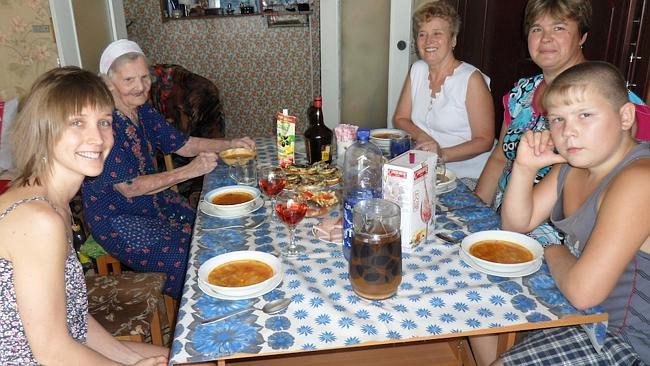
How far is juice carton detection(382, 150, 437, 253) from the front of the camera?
1.26m

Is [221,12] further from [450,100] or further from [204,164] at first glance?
[204,164]

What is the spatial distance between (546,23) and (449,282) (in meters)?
1.21

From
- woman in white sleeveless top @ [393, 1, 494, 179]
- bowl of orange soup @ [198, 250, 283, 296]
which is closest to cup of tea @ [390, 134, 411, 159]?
woman in white sleeveless top @ [393, 1, 494, 179]

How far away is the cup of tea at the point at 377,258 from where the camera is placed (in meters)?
1.09

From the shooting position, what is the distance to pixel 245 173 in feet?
6.15

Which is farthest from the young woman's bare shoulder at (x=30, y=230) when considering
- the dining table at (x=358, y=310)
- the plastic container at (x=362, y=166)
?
the plastic container at (x=362, y=166)

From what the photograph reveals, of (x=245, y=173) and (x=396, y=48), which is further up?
(x=396, y=48)

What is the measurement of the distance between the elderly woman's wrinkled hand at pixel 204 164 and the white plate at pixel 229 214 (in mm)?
228

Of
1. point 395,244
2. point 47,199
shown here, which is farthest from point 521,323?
point 47,199

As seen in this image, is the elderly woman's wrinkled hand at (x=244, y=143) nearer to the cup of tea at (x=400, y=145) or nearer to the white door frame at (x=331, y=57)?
the cup of tea at (x=400, y=145)

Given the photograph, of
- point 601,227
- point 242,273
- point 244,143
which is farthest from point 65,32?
point 601,227

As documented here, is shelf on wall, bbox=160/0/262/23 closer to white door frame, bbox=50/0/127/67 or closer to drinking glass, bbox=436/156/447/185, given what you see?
white door frame, bbox=50/0/127/67

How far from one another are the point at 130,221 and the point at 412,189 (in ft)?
3.83

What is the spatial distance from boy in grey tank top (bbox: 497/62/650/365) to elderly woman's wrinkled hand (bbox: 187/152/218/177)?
1.15 metres
